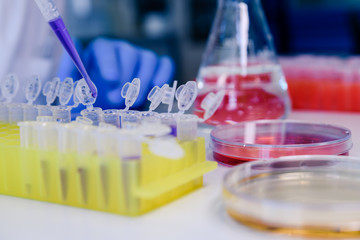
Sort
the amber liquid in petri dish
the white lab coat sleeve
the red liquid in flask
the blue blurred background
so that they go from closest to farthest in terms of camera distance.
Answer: the amber liquid in petri dish < the red liquid in flask < the white lab coat sleeve < the blue blurred background

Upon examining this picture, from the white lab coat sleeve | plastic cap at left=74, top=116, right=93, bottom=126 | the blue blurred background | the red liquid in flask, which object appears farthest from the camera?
the blue blurred background

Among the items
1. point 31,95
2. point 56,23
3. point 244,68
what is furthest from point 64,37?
point 244,68

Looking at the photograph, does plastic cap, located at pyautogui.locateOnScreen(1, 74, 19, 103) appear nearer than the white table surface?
No

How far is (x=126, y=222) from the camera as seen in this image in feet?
1.84

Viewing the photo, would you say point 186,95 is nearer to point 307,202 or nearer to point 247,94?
point 307,202

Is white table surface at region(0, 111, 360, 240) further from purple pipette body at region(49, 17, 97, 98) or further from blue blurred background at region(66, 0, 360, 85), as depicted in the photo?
blue blurred background at region(66, 0, 360, 85)

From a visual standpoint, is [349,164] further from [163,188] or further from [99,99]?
[99,99]

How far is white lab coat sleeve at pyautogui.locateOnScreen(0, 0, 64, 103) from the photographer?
3.92 feet

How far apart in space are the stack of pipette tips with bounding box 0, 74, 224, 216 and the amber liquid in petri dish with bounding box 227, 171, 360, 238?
0.29ft

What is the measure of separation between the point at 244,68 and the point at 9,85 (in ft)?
1.63

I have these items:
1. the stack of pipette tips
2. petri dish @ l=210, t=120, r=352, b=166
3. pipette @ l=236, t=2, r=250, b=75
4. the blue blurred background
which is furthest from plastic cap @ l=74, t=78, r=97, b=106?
the blue blurred background

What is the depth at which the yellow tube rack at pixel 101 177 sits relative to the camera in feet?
1.87

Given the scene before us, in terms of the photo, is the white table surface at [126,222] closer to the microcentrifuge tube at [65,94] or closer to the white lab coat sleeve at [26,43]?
the microcentrifuge tube at [65,94]

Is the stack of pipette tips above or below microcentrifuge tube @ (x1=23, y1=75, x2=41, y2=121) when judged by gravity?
below
